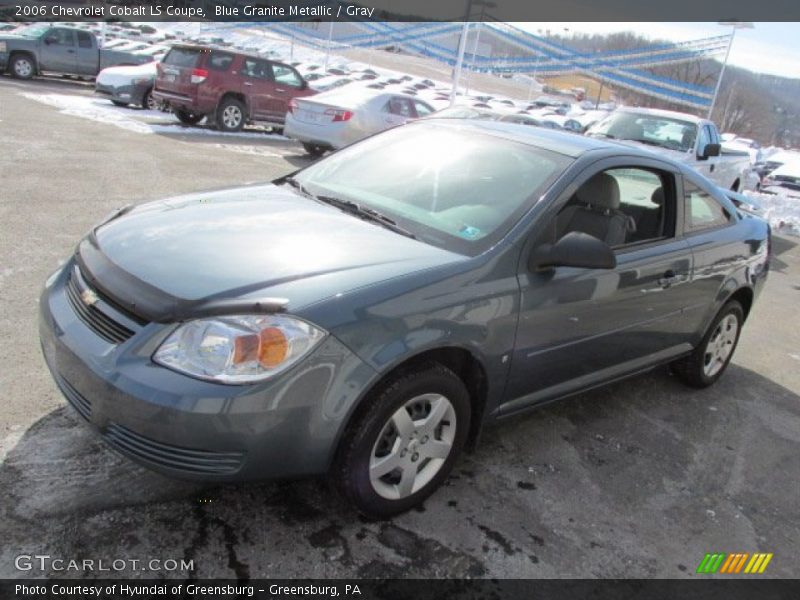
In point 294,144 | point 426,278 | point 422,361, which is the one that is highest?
point 426,278

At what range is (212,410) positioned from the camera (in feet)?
7.39

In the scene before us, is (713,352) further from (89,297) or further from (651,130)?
(651,130)

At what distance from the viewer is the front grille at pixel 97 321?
2.45 m

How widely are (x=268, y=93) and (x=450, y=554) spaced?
13.2 m

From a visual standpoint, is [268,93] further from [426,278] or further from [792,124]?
[792,124]

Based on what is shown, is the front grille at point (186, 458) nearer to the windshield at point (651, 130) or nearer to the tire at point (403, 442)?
the tire at point (403, 442)

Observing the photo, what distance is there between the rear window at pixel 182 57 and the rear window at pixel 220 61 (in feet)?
0.90

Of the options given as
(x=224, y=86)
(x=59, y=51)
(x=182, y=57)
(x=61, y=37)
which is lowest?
(x=59, y=51)

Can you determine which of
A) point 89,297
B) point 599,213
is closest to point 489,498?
point 599,213

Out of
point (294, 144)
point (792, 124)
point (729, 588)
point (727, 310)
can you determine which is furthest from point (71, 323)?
point (792, 124)

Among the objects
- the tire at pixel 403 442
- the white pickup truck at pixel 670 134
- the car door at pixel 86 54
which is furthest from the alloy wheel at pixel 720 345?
the car door at pixel 86 54

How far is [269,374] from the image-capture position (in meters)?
2.31

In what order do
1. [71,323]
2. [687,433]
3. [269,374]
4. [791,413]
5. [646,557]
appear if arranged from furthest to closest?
[791,413], [687,433], [646,557], [71,323], [269,374]

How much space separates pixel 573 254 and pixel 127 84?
14.7 metres
